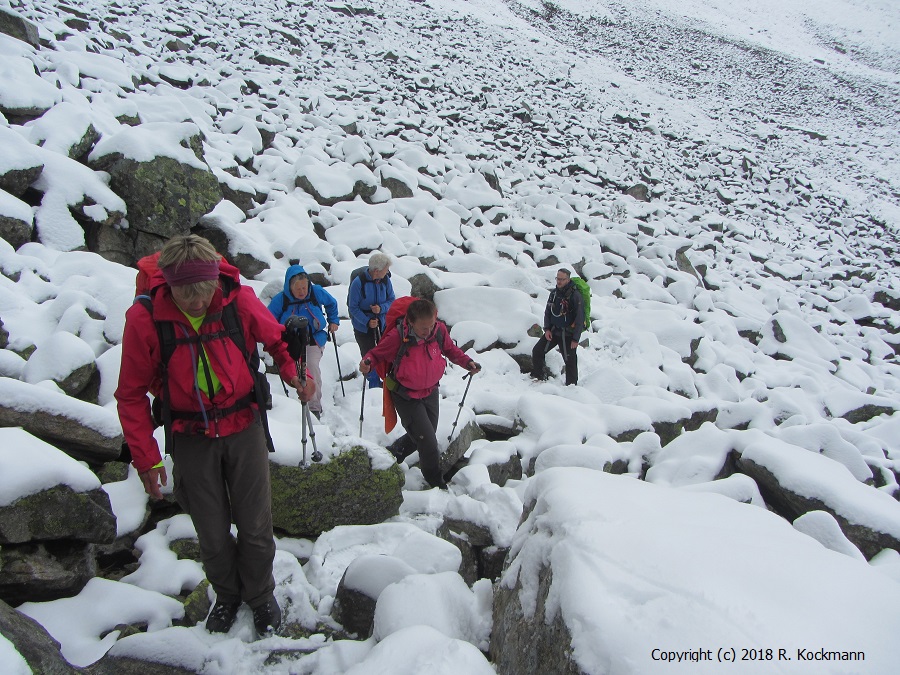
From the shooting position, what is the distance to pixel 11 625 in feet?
6.81

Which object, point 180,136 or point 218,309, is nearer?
point 218,309

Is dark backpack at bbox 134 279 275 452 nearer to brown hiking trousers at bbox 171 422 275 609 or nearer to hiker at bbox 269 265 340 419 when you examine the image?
brown hiking trousers at bbox 171 422 275 609

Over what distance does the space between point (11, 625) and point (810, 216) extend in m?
23.0

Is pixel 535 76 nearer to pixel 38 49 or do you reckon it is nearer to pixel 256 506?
pixel 38 49

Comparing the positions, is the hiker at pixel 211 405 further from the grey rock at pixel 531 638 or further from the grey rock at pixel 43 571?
the grey rock at pixel 531 638

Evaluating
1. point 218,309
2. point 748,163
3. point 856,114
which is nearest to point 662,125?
point 748,163

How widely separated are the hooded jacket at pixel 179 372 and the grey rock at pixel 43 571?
103 cm

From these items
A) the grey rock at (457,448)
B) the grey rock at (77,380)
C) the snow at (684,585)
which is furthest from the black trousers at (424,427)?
the grey rock at (77,380)

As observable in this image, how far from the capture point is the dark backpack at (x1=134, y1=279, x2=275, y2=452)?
2359mm

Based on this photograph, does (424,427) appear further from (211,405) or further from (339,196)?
(339,196)

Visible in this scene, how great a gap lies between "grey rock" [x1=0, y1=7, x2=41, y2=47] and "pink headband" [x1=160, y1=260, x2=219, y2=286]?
11420mm

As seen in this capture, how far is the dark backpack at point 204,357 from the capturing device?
7.74ft

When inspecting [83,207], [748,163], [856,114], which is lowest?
[83,207]

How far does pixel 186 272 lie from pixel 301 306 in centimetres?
295
